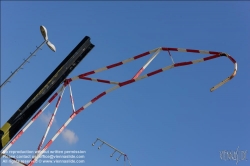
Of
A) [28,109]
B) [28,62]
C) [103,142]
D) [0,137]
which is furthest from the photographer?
[103,142]

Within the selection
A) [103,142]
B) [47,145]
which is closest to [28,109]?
[47,145]

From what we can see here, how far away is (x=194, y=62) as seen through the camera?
608 inches

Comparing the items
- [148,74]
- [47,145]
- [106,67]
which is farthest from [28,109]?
[148,74]

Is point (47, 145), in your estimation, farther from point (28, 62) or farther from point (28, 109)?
point (28, 62)

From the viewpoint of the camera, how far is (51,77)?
15906 millimetres

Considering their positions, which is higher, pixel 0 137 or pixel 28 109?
pixel 28 109

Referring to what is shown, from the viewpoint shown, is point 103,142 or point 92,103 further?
point 103,142

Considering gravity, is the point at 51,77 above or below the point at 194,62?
below

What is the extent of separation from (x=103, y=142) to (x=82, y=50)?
12511 millimetres

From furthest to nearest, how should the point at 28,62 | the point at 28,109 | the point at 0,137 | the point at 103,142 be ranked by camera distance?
the point at 103,142, the point at 28,62, the point at 28,109, the point at 0,137

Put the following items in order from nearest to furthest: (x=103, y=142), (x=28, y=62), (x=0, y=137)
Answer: (x=0, y=137), (x=28, y=62), (x=103, y=142)

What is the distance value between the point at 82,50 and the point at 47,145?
227 inches

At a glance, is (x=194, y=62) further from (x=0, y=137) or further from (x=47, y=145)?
(x=0, y=137)

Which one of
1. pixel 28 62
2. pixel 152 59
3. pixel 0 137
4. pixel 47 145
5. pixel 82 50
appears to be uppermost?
pixel 152 59
